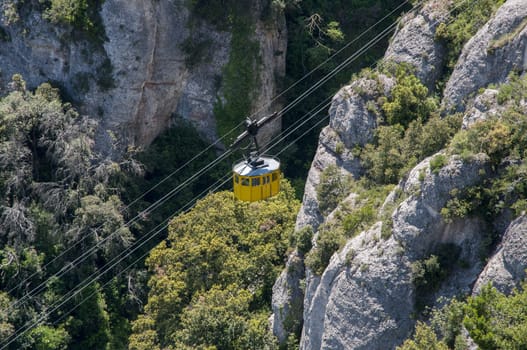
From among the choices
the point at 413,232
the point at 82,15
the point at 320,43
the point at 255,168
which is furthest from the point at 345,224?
the point at 82,15

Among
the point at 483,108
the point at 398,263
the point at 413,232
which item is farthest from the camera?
the point at 483,108

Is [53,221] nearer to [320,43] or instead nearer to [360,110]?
[360,110]

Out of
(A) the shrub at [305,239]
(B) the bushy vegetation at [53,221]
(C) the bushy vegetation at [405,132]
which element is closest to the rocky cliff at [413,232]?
(C) the bushy vegetation at [405,132]

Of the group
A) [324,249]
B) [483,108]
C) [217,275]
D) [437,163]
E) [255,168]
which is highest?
[483,108]

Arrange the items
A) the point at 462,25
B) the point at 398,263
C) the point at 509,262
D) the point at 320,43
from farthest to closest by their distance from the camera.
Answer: the point at 320,43 → the point at 462,25 → the point at 398,263 → the point at 509,262

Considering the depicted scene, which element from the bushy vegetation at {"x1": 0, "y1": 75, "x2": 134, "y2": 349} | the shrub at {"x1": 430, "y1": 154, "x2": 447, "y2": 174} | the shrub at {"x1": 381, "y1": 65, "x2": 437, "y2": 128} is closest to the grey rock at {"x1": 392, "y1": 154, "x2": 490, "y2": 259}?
the shrub at {"x1": 430, "y1": 154, "x2": 447, "y2": 174}

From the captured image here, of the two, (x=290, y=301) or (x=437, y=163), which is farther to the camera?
(x=290, y=301)

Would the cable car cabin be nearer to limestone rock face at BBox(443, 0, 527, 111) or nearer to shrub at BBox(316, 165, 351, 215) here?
shrub at BBox(316, 165, 351, 215)
